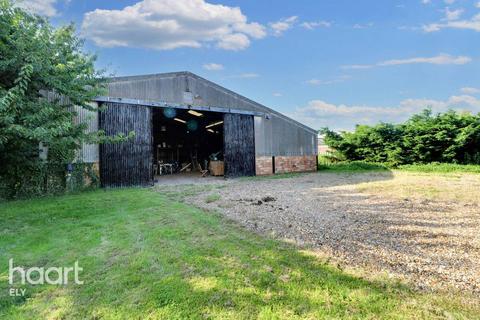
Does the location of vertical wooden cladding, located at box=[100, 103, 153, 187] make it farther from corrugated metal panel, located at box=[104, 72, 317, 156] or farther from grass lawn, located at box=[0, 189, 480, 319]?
grass lawn, located at box=[0, 189, 480, 319]

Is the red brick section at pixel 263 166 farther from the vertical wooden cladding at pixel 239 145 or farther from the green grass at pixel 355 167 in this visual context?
the green grass at pixel 355 167

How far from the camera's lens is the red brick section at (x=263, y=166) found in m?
13.2

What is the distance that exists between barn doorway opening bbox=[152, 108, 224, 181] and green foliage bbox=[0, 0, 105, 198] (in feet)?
26.1

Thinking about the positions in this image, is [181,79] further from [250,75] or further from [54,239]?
[54,239]

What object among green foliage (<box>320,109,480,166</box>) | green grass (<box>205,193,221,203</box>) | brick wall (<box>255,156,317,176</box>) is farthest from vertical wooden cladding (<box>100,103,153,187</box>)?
green foliage (<box>320,109,480,166</box>)

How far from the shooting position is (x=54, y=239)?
3.85 m

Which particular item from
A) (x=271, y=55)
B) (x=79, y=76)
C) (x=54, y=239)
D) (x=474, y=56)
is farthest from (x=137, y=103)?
(x=474, y=56)

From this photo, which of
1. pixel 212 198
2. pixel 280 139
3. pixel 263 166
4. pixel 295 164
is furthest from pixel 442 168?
pixel 212 198

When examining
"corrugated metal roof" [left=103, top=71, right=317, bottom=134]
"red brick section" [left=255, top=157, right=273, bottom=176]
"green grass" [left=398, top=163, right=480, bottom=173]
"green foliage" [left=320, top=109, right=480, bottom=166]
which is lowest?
"green grass" [left=398, top=163, right=480, bottom=173]

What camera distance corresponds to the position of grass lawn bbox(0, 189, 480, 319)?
2111mm

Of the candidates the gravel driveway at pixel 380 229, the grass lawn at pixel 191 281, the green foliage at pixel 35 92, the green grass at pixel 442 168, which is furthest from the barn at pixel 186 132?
the green grass at pixel 442 168

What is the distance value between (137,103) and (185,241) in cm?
740

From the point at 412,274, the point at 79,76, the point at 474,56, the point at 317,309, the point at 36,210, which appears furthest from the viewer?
the point at 474,56

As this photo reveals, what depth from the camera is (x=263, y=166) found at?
1345 cm
